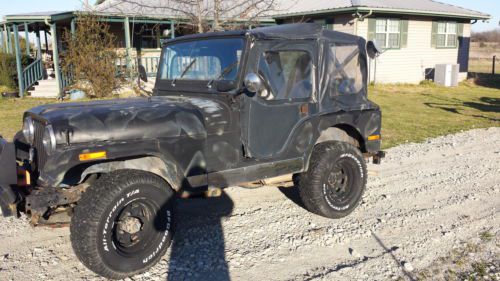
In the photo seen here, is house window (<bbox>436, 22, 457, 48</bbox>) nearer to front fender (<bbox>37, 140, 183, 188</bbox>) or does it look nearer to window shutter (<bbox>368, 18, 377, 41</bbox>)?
window shutter (<bbox>368, 18, 377, 41</bbox>)

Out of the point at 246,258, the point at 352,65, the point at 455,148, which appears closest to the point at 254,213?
the point at 246,258

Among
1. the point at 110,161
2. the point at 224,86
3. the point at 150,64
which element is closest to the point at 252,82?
the point at 224,86

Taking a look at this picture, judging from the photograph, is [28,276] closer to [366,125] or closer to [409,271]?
[409,271]

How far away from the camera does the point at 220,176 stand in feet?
13.9

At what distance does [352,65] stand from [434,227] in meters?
1.96

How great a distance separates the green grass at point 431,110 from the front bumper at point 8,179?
6996mm

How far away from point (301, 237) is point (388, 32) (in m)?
17.4

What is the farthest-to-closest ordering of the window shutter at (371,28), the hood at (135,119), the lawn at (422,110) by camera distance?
1. the window shutter at (371,28)
2. the lawn at (422,110)
3. the hood at (135,119)

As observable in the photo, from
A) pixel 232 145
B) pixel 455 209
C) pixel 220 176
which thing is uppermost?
pixel 232 145

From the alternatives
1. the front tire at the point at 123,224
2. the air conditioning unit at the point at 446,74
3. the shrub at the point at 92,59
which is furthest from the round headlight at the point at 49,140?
the air conditioning unit at the point at 446,74

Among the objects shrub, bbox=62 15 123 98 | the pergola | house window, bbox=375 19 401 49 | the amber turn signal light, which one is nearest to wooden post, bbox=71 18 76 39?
the pergola

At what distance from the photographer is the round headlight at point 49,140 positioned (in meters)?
3.44

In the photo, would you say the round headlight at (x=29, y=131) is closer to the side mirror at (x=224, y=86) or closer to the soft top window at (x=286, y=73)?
the side mirror at (x=224, y=86)

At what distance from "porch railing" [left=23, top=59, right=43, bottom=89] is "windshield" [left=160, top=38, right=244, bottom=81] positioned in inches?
546
